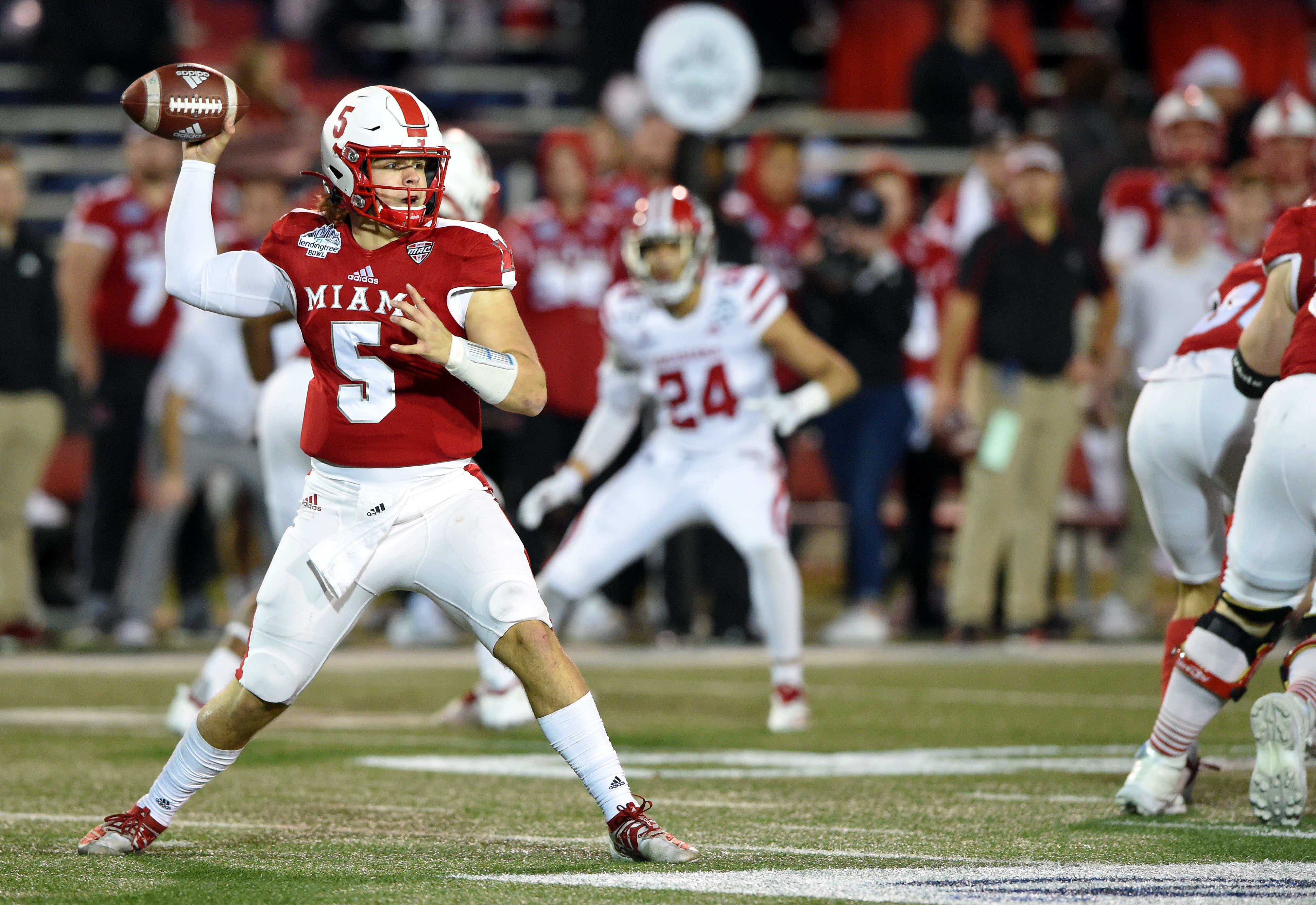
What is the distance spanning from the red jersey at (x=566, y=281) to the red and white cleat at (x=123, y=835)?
6.25m

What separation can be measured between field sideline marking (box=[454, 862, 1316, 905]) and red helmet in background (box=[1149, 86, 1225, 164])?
23.0 feet

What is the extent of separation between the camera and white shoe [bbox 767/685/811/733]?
7.26 m

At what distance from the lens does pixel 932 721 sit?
7.43m

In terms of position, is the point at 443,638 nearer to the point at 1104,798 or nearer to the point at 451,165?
the point at 451,165

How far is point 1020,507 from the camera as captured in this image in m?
10.5

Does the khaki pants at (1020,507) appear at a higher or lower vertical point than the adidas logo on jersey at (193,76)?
lower

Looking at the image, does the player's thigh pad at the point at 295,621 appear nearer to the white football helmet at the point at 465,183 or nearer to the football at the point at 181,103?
the football at the point at 181,103

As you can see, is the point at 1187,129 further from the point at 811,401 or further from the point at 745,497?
the point at 745,497

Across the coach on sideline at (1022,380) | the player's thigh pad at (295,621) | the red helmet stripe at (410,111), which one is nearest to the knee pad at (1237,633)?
the player's thigh pad at (295,621)

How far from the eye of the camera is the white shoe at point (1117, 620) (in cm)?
1097

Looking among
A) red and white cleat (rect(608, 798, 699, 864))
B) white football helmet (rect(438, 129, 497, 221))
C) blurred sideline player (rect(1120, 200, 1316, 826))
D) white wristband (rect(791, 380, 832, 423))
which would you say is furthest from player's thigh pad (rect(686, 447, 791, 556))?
red and white cleat (rect(608, 798, 699, 864))

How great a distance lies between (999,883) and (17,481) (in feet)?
24.1

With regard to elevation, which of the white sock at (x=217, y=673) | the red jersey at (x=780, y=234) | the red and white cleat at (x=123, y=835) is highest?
the red jersey at (x=780, y=234)

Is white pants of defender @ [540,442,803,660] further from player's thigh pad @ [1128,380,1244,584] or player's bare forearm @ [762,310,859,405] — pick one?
player's thigh pad @ [1128,380,1244,584]
